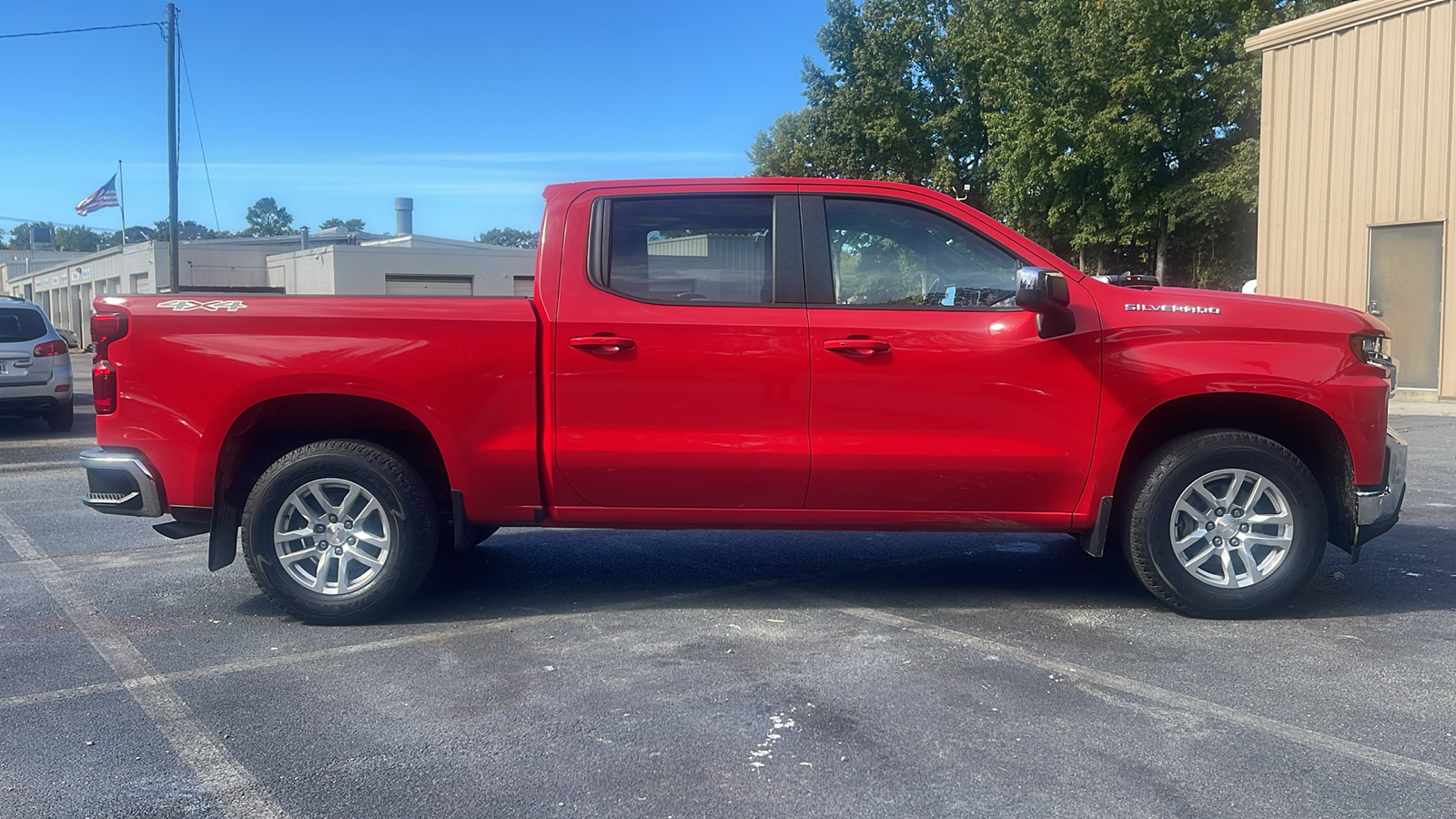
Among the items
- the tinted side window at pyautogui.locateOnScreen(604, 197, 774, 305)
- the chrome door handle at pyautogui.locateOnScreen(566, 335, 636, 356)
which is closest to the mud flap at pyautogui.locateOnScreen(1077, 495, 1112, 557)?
the tinted side window at pyautogui.locateOnScreen(604, 197, 774, 305)

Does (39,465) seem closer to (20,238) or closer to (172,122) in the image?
(172,122)

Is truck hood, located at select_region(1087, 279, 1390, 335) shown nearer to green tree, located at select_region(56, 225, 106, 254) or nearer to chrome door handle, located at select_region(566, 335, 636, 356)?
chrome door handle, located at select_region(566, 335, 636, 356)

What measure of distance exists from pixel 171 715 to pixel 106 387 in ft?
5.72

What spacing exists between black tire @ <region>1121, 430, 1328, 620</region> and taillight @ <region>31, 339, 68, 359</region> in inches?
505

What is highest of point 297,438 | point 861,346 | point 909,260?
point 909,260

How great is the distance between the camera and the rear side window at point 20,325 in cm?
1308

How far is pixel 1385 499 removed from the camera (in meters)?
4.87

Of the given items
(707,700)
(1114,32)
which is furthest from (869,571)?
(1114,32)

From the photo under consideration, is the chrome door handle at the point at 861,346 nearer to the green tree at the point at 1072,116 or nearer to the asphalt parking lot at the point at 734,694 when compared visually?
the asphalt parking lot at the point at 734,694

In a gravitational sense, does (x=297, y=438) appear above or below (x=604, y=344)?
below

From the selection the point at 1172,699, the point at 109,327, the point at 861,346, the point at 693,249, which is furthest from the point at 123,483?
the point at 1172,699

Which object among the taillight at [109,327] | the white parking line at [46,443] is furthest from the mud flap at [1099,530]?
the white parking line at [46,443]

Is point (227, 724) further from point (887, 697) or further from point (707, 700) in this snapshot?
point (887, 697)

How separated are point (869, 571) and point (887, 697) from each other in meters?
1.98
